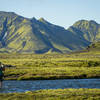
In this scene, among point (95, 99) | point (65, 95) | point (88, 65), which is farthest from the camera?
point (88, 65)

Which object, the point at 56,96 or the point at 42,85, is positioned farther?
the point at 42,85

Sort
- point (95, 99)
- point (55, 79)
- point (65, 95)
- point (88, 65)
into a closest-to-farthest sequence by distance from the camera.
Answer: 1. point (95, 99)
2. point (65, 95)
3. point (55, 79)
4. point (88, 65)

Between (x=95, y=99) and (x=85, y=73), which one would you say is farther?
(x=85, y=73)

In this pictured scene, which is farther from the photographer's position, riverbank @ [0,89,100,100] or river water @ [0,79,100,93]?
river water @ [0,79,100,93]

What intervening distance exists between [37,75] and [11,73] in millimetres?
8247

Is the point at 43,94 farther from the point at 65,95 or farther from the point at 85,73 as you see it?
the point at 85,73

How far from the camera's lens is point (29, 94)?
39469 millimetres

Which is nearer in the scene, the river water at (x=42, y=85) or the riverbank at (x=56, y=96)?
the riverbank at (x=56, y=96)

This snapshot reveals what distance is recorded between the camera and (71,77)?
72.8 metres

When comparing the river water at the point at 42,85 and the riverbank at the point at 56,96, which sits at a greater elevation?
the riverbank at the point at 56,96

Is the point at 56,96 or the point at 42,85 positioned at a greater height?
the point at 56,96

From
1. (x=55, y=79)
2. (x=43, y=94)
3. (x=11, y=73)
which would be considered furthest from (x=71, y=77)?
(x=43, y=94)

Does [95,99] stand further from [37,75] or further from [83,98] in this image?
[37,75]

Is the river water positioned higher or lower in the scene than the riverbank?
lower
